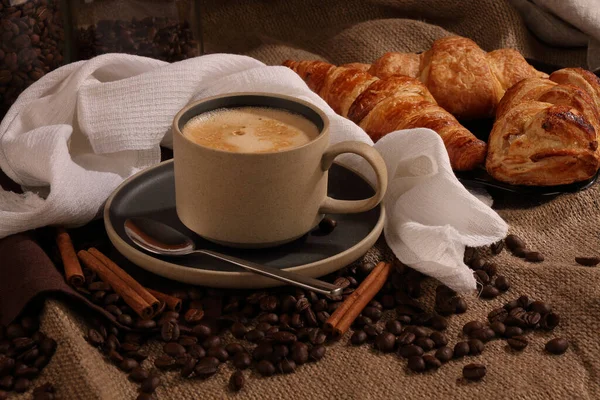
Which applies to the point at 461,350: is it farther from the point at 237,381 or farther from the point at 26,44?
the point at 26,44

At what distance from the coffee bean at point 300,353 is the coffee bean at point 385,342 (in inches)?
6.1

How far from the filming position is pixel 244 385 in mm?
1592

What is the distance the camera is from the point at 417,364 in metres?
1.64

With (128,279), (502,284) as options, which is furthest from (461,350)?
(128,279)

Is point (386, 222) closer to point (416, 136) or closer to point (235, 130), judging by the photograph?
point (416, 136)

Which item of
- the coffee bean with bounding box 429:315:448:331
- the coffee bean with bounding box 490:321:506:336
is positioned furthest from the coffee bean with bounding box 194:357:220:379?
the coffee bean with bounding box 490:321:506:336

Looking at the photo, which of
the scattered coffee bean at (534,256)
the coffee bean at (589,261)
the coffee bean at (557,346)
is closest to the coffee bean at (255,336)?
the coffee bean at (557,346)

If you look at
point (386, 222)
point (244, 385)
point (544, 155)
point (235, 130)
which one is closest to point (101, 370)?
point (244, 385)

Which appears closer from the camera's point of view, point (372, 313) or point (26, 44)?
point (372, 313)

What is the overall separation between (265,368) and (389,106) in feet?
3.76

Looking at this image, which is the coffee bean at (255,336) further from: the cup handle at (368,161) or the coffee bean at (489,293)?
the coffee bean at (489,293)

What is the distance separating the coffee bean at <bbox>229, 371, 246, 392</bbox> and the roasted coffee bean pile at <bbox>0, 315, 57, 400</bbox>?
340mm

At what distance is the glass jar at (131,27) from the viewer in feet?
8.60

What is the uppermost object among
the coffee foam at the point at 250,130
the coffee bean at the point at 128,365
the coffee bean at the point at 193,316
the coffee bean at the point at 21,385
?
the coffee foam at the point at 250,130
